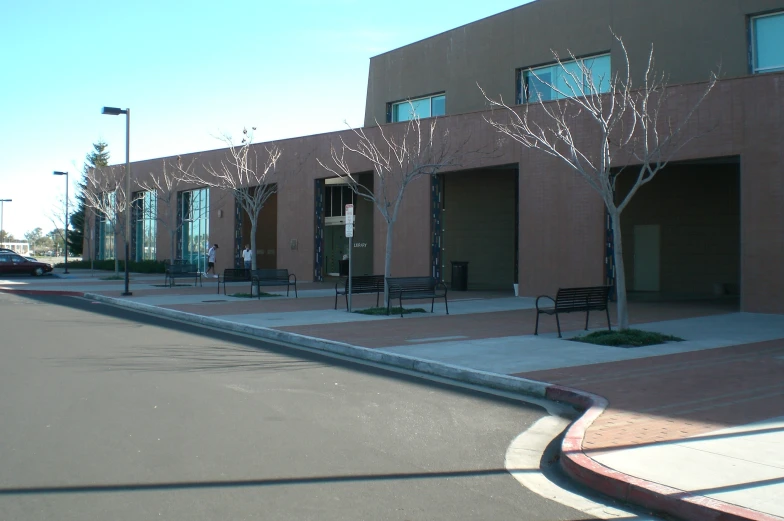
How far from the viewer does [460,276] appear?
89.5 feet

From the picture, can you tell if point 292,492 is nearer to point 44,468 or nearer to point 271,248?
point 44,468

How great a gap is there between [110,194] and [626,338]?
4225 cm

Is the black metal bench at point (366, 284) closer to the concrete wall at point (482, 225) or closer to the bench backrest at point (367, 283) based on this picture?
the bench backrest at point (367, 283)

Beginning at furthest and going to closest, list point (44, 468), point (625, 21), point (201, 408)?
point (625, 21)
point (201, 408)
point (44, 468)

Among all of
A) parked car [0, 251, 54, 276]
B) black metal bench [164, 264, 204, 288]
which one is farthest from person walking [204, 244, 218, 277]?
parked car [0, 251, 54, 276]

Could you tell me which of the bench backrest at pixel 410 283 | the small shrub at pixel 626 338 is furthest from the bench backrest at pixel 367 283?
the small shrub at pixel 626 338

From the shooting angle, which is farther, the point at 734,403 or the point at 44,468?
the point at 734,403

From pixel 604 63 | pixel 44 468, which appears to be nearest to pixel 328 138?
pixel 604 63

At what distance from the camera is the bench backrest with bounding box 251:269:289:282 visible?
23688 mm

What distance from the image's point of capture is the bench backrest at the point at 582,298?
14531mm

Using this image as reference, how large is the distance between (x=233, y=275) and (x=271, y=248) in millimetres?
17149

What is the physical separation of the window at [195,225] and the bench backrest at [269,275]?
16.3 m

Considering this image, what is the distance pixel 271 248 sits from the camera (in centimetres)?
4338

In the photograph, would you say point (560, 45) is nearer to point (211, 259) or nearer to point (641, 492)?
point (211, 259)
